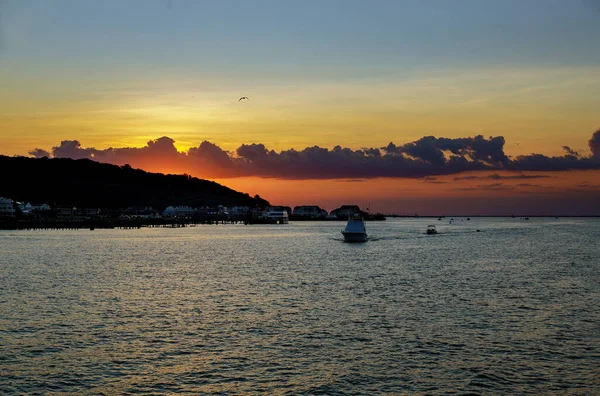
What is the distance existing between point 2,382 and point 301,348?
13.7 meters

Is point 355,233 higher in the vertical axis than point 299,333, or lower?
higher

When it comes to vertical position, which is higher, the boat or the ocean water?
the boat

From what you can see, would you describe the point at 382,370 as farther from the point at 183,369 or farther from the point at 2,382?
the point at 2,382

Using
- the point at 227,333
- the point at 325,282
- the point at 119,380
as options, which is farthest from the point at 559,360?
the point at 325,282

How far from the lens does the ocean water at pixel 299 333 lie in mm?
24484

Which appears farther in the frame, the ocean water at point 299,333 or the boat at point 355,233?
the boat at point 355,233

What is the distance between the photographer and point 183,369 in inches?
1025

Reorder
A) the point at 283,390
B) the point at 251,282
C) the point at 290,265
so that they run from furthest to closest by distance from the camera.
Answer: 1. the point at 290,265
2. the point at 251,282
3. the point at 283,390

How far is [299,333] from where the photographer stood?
3312 centimetres

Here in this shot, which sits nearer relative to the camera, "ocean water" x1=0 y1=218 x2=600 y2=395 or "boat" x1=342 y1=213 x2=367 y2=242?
"ocean water" x1=0 y1=218 x2=600 y2=395

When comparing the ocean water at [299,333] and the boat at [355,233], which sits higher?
the boat at [355,233]

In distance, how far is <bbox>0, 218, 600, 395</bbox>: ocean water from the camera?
24.5 m

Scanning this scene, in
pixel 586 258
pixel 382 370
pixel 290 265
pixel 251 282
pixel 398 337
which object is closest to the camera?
pixel 382 370

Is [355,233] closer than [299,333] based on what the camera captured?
No
